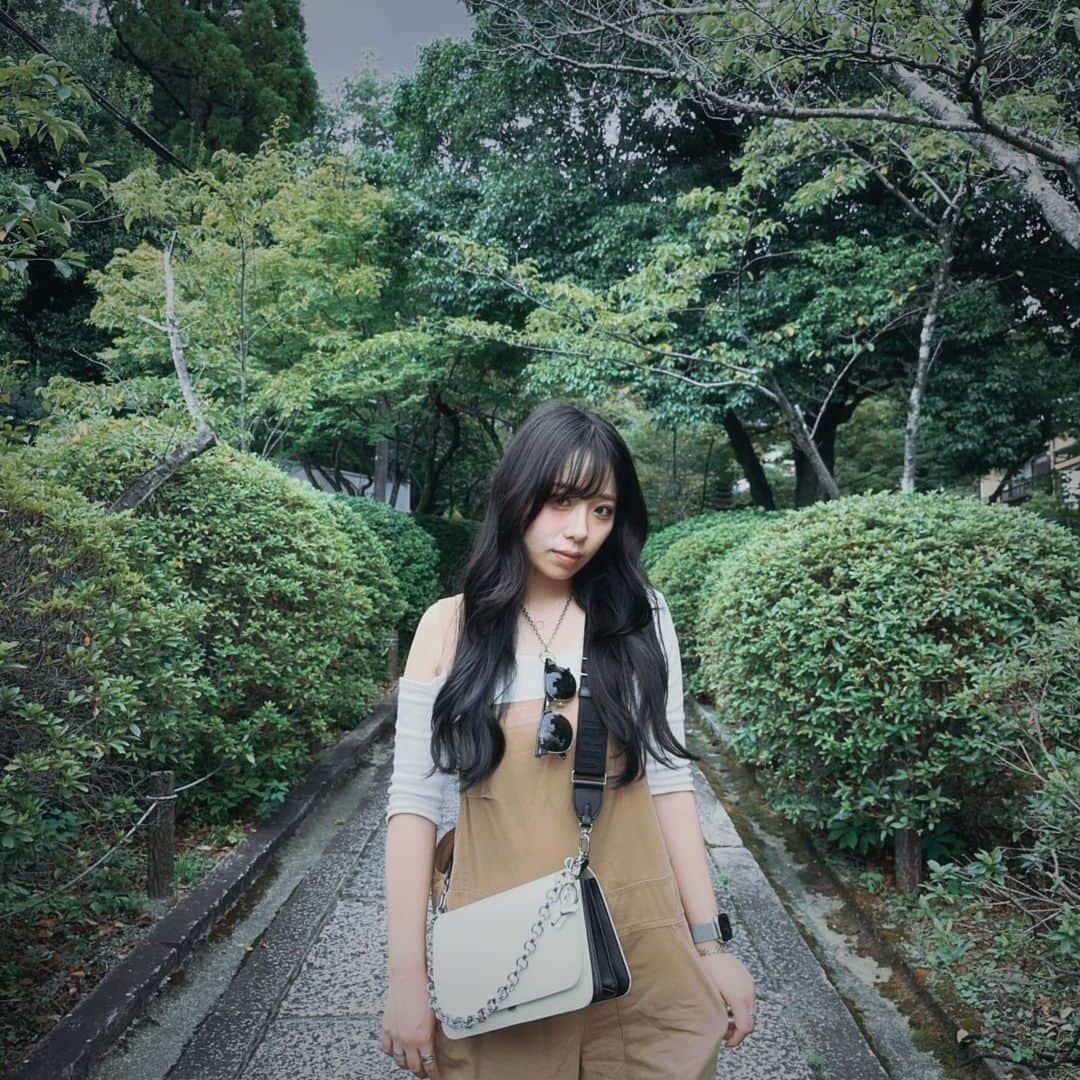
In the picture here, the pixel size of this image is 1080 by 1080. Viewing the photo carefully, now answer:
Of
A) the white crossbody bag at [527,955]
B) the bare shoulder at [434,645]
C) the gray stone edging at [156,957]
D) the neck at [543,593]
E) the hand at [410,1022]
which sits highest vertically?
the neck at [543,593]

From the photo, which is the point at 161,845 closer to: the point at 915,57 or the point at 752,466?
the point at 915,57

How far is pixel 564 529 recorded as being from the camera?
141 cm

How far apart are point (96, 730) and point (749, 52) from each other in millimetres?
3869

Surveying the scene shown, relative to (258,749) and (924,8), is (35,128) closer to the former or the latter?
(258,749)

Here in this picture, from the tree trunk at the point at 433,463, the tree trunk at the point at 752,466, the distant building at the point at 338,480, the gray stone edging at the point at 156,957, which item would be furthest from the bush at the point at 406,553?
the tree trunk at the point at 433,463

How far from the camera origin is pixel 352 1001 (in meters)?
2.82

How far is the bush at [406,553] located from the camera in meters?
9.81

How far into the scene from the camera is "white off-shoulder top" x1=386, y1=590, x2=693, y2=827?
1.35 m

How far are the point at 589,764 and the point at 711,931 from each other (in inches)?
15.6

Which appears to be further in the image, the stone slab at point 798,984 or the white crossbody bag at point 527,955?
the stone slab at point 798,984

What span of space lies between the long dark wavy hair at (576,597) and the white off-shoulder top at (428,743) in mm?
19

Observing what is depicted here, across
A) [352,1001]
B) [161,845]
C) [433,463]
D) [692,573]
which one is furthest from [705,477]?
[352,1001]

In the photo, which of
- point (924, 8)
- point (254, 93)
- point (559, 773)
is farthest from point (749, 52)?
point (254, 93)

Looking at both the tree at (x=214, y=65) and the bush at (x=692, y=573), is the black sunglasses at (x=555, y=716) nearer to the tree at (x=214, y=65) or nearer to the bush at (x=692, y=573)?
the bush at (x=692, y=573)
